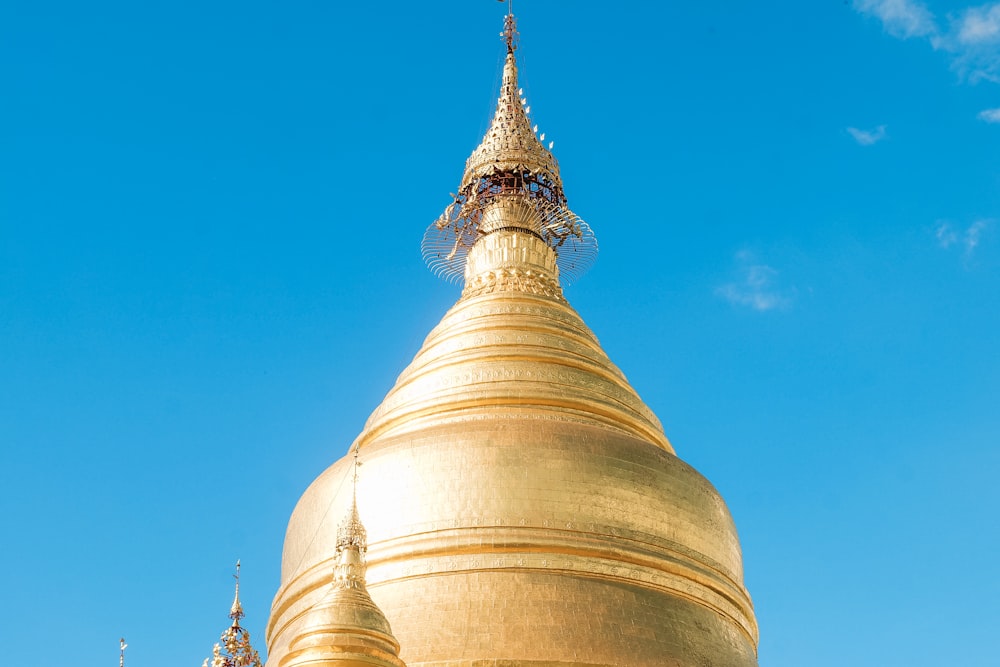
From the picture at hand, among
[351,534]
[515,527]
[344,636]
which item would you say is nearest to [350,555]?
[351,534]

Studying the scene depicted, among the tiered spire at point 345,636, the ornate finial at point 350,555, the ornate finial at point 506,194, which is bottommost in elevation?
the tiered spire at point 345,636

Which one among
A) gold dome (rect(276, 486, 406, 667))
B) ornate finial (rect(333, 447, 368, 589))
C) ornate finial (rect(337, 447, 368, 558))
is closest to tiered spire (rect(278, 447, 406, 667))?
gold dome (rect(276, 486, 406, 667))

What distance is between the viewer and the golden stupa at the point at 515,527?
18234mm

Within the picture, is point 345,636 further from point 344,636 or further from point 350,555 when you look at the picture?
point 350,555

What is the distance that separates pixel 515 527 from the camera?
19.6 meters

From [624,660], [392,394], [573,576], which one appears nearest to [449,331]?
[392,394]

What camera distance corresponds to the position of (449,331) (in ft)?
78.7

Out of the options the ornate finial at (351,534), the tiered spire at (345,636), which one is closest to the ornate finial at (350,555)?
the ornate finial at (351,534)

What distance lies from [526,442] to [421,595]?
2.70 m

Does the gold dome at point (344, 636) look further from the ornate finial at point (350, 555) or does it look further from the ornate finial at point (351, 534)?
the ornate finial at point (351, 534)

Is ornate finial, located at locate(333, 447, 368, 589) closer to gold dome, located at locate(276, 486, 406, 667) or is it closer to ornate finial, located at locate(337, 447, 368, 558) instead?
ornate finial, located at locate(337, 447, 368, 558)

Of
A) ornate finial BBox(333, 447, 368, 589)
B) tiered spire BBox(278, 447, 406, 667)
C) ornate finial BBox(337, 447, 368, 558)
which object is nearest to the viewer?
tiered spire BBox(278, 447, 406, 667)

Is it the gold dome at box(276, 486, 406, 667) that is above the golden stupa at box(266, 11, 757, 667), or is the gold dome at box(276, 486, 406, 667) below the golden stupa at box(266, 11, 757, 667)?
below

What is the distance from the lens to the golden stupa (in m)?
18.2
